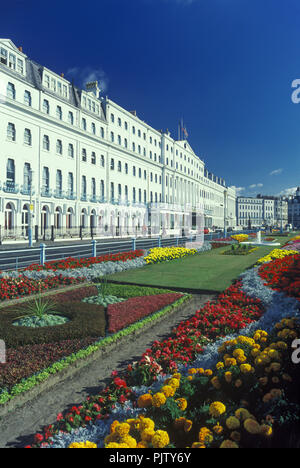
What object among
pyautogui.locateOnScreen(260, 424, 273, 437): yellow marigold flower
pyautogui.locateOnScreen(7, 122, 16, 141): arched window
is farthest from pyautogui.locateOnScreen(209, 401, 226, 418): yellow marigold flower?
pyautogui.locateOnScreen(7, 122, 16, 141): arched window

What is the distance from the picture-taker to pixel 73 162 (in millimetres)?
38344

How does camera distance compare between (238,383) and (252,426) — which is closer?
(252,426)

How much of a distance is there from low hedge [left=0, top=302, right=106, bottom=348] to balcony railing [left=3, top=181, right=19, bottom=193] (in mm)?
24939

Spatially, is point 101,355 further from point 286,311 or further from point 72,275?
point 72,275

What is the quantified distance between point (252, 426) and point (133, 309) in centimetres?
526

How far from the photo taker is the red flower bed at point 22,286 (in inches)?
365

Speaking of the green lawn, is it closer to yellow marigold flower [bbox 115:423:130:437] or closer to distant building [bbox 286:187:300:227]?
yellow marigold flower [bbox 115:423:130:437]

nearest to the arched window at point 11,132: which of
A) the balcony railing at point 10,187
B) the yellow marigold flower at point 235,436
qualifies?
the balcony railing at point 10,187

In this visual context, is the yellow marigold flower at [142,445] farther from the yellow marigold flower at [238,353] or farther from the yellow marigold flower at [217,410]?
the yellow marigold flower at [238,353]

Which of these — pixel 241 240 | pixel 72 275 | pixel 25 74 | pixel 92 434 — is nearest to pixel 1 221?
pixel 25 74

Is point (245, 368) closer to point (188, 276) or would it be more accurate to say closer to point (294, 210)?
point (188, 276)

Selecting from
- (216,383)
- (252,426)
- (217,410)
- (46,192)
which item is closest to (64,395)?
(216,383)

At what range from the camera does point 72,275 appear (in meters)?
11.9

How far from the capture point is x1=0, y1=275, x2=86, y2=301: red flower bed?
9.27 meters
